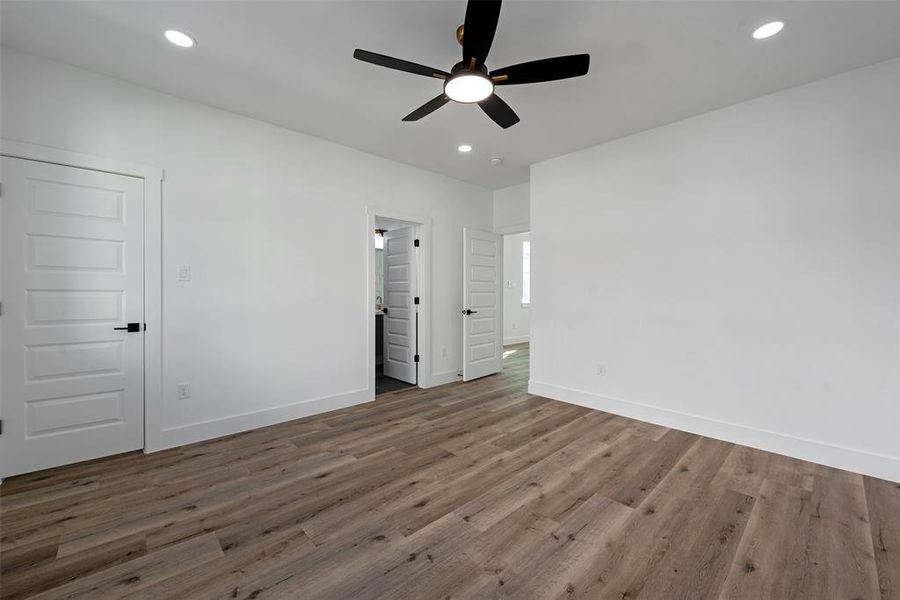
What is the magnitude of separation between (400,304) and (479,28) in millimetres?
3673

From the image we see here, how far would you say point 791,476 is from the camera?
8.23 ft

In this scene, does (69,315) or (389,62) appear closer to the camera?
(389,62)

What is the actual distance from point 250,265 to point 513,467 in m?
2.84

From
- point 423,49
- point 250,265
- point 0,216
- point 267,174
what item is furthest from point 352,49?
point 0,216

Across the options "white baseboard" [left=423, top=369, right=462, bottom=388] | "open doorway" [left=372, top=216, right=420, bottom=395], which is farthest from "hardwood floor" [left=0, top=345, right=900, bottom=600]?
"open doorway" [left=372, top=216, right=420, bottom=395]

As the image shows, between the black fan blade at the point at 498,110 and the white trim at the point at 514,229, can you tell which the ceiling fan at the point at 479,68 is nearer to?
the black fan blade at the point at 498,110

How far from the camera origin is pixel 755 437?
2.95 metres

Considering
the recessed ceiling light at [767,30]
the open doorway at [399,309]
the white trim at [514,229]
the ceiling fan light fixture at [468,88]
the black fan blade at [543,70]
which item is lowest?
the open doorway at [399,309]

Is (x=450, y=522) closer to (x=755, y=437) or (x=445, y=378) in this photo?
(x=755, y=437)

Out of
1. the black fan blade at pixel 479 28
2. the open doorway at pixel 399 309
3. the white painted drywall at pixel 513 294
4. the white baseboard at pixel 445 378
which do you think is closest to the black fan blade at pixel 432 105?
the black fan blade at pixel 479 28

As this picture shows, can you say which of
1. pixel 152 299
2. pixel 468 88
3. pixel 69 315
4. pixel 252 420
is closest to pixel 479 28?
pixel 468 88

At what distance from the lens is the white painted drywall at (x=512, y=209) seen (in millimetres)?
5258

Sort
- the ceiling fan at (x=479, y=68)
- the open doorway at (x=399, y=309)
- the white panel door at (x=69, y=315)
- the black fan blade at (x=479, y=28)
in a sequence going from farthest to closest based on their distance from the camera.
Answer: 1. the open doorway at (x=399, y=309)
2. the white panel door at (x=69, y=315)
3. the ceiling fan at (x=479, y=68)
4. the black fan blade at (x=479, y=28)

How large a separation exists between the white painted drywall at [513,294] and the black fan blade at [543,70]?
6273 mm
